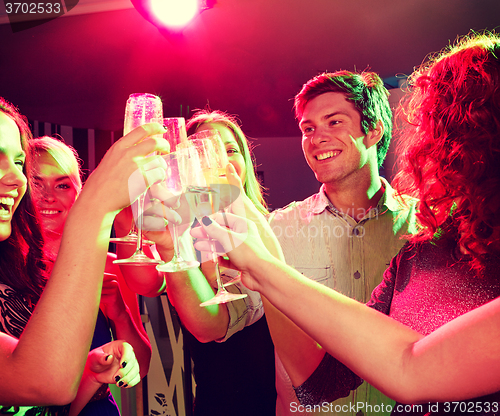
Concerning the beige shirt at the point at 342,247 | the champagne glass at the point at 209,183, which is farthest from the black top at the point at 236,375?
the champagne glass at the point at 209,183

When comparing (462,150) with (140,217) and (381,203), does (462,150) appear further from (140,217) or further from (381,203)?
(381,203)

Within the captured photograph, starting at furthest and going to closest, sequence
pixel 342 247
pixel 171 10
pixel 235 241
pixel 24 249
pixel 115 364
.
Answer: pixel 171 10
pixel 342 247
pixel 24 249
pixel 115 364
pixel 235 241

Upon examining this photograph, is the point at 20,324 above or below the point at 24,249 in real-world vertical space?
below

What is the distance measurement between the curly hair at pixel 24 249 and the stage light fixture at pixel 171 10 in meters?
1.98

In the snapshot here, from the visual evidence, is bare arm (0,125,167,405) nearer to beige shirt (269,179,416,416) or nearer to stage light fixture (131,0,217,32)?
beige shirt (269,179,416,416)

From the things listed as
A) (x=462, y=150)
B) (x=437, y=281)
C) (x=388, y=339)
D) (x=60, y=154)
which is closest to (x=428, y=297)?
(x=437, y=281)

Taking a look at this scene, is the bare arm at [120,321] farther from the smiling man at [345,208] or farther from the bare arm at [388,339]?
the bare arm at [388,339]

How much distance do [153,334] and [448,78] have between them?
2924 mm

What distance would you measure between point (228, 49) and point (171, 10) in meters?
1.04

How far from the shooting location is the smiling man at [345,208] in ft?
5.47

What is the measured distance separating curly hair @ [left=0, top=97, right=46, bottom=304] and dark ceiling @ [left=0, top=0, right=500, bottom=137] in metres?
2.40

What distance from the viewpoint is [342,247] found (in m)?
1.75

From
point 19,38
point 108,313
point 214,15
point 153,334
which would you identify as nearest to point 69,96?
point 19,38

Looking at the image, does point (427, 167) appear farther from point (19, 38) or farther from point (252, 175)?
point (19, 38)
